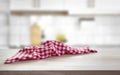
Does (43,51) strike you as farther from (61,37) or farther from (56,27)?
(56,27)

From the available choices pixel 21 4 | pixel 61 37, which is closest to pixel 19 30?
pixel 21 4

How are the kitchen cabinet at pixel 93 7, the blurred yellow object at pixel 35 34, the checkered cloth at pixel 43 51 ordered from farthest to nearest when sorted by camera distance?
the blurred yellow object at pixel 35 34 < the kitchen cabinet at pixel 93 7 < the checkered cloth at pixel 43 51

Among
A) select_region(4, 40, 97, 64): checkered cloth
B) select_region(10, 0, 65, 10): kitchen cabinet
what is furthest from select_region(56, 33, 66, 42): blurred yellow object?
select_region(4, 40, 97, 64): checkered cloth

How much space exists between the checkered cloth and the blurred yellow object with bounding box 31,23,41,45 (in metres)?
1.92

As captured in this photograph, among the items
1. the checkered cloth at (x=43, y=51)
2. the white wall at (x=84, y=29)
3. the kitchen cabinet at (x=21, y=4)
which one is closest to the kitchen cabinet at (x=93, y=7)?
the white wall at (x=84, y=29)

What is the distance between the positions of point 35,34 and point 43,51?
211 cm

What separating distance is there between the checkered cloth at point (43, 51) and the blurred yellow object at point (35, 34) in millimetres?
1924

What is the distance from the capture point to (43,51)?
1.17 metres

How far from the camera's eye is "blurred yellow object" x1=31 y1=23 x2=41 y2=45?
3238 millimetres

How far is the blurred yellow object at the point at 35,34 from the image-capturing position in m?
3.24

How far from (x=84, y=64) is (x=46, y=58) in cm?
19

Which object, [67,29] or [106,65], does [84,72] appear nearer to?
[106,65]

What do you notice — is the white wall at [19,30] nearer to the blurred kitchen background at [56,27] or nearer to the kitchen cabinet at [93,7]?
the blurred kitchen background at [56,27]

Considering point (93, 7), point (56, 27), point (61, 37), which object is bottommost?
point (61, 37)
